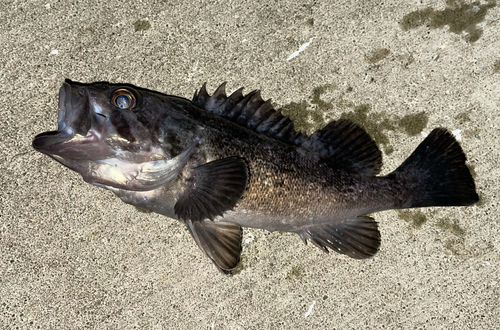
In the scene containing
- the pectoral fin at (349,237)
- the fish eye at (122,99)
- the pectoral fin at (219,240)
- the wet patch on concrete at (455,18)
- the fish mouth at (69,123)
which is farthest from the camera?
the wet patch on concrete at (455,18)

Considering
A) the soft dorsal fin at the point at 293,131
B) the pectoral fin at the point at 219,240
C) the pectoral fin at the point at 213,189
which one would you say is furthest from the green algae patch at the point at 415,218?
the pectoral fin at the point at 213,189

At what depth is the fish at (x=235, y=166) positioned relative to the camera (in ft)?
7.32

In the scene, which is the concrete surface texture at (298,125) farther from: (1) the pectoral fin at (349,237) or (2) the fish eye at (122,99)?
(2) the fish eye at (122,99)

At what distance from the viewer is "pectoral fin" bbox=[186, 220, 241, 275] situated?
8.32ft

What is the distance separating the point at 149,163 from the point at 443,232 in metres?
2.52

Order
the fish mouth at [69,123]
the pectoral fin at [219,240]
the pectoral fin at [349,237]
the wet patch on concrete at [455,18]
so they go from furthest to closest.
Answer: the wet patch on concrete at [455,18]
the pectoral fin at [349,237]
the pectoral fin at [219,240]
the fish mouth at [69,123]

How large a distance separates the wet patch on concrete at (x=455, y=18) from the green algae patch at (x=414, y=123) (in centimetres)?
78

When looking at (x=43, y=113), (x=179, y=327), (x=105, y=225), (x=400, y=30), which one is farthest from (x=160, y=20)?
(x=179, y=327)

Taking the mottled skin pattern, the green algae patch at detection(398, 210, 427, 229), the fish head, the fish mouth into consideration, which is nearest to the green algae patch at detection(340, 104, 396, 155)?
the green algae patch at detection(398, 210, 427, 229)

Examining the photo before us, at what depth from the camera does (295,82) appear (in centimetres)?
314

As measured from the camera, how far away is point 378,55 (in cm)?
316

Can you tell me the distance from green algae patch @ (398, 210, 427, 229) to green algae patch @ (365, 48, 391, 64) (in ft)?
4.41

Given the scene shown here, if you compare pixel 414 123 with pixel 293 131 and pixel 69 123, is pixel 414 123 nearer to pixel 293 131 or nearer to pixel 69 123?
pixel 293 131

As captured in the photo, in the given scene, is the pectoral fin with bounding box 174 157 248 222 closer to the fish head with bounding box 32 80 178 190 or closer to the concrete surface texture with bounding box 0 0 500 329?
the fish head with bounding box 32 80 178 190
